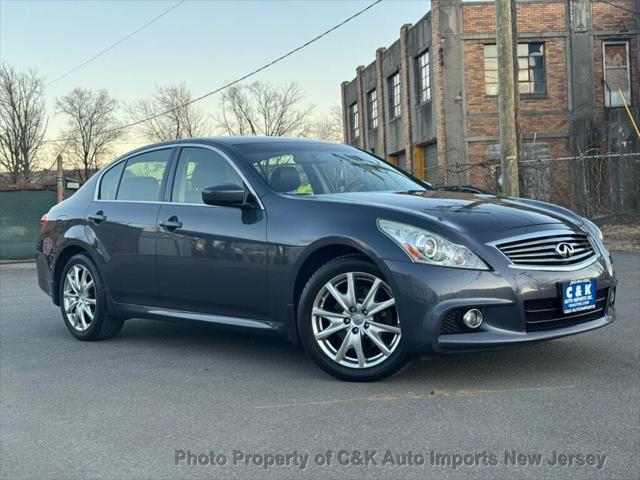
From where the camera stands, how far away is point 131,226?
6.05 meters

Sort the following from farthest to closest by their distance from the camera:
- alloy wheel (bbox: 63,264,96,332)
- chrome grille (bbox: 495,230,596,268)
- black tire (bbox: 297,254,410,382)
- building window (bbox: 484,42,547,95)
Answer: building window (bbox: 484,42,547,95) → alloy wheel (bbox: 63,264,96,332) → black tire (bbox: 297,254,410,382) → chrome grille (bbox: 495,230,596,268)

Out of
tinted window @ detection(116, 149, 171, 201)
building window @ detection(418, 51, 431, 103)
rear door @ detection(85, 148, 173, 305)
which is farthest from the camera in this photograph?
building window @ detection(418, 51, 431, 103)

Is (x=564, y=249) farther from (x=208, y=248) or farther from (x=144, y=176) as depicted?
(x=144, y=176)

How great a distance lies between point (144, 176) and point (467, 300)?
3.16 meters

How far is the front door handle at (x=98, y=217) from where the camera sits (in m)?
6.39

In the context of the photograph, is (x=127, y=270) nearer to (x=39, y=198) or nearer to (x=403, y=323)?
(x=403, y=323)

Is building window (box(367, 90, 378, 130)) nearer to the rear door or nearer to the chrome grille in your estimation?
the rear door

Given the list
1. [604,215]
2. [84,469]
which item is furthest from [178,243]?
[604,215]

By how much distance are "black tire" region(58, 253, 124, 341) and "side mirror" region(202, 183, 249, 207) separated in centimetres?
174

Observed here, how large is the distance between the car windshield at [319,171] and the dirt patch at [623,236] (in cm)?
831

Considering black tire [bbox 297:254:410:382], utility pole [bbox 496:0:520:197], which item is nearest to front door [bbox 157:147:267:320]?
black tire [bbox 297:254:410:382]

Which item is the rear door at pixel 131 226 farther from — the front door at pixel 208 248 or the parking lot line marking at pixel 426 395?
the parking lot line marking at pixel 426 395

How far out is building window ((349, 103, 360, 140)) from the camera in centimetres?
3844

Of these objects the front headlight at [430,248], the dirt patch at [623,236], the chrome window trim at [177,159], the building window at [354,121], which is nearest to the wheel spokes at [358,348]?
the front headlight at [430,248]
